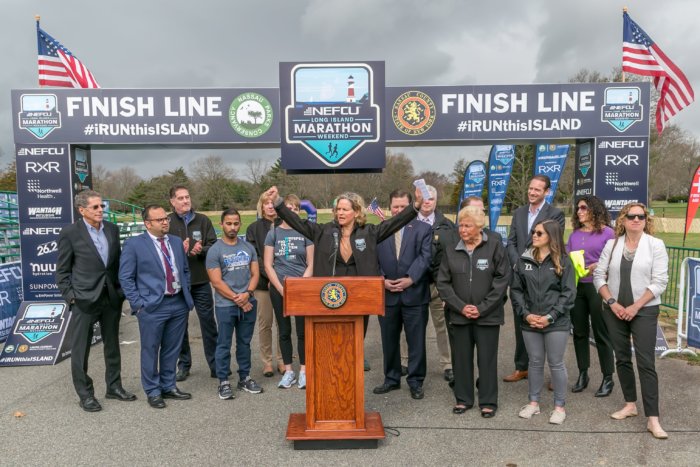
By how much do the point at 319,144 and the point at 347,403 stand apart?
3.76 meters

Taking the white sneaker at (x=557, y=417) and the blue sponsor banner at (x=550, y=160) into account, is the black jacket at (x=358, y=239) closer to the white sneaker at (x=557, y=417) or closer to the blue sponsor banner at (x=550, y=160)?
the white sneaker at (x=557, y=417)

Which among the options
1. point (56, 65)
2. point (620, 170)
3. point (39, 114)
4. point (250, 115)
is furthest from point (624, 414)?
point (56, 65)

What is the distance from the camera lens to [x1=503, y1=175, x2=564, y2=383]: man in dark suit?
5.07m

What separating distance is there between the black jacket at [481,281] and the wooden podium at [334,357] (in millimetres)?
872

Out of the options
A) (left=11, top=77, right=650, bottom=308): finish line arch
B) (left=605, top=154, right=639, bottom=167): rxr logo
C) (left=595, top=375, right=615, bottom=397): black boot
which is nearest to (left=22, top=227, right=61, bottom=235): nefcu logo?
(left=11, top=77, right=650, bottom=308): finish line arch

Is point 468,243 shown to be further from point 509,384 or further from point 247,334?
point 247,334

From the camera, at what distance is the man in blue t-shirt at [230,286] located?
4.77 meters

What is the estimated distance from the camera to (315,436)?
3725 millimetres

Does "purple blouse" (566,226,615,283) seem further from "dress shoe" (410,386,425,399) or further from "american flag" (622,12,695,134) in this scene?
"american flag" (622,12,695,134)

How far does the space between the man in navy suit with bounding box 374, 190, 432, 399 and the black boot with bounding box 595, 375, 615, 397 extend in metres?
1.67

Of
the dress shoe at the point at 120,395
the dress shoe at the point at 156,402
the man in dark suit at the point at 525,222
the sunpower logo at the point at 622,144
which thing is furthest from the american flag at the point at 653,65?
the dress shoe at the point at 120,395

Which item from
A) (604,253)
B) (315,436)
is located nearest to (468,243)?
(604,253)

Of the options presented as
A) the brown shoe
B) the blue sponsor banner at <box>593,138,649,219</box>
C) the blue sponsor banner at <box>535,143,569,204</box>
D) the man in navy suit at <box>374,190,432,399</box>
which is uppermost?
the blue sponsor banner at <box>535,143,569,204</box>

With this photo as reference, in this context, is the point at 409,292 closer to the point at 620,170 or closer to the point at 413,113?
the point at 413,113
